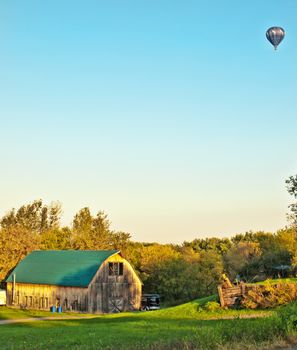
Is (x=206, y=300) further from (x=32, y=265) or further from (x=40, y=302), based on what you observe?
(x=32, y=265)

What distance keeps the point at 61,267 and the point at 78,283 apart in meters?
5.52

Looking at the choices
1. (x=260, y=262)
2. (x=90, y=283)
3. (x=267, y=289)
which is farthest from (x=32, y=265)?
(x=267, y=289)

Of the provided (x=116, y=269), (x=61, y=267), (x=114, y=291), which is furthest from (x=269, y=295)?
(x=61, y=267)

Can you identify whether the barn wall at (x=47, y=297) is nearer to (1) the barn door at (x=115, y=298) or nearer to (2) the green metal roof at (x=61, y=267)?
(2) the green metal roof at (x=61, y=267)

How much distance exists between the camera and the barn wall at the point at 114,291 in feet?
215

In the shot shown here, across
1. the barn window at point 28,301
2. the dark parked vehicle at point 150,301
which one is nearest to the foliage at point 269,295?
the dark parked vehicle at point 150,301

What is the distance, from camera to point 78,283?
65.2 metres

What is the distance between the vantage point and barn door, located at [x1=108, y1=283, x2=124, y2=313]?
67363 mm

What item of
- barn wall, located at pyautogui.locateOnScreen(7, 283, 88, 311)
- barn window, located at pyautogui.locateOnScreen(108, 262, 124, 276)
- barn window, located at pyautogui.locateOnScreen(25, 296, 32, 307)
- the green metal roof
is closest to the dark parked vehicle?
barn window, located at pyautogui.locateOnScreen(108, 262, 124, 276)

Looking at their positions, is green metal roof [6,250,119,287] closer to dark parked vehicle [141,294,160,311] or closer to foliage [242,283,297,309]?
dark parked vehicle [141,294,160,311]

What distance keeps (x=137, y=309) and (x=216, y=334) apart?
192ft

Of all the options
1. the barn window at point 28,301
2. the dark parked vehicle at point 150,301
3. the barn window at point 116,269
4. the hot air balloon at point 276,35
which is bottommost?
the dark parked vehicle at point 150,301

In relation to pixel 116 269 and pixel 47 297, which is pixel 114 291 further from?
pixel 47 297

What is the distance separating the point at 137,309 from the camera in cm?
7100
